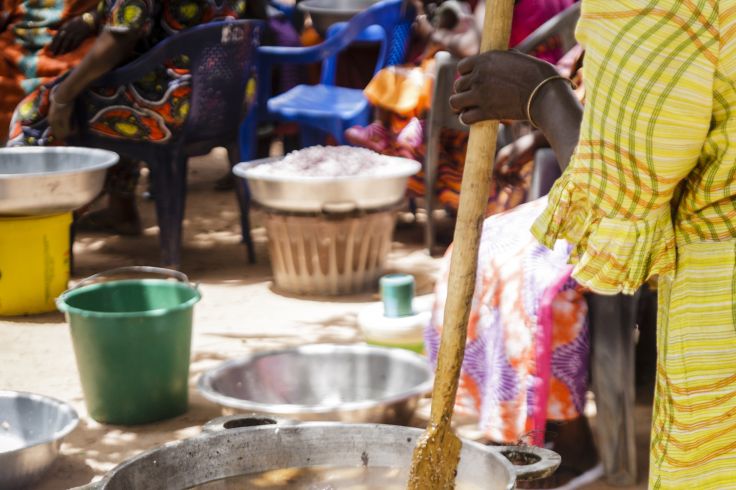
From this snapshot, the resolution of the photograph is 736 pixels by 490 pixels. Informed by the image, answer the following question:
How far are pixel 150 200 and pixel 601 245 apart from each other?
6.63 metres

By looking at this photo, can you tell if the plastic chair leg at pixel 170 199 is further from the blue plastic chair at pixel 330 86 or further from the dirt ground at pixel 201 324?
the blue plastic chair at pixel 330 86

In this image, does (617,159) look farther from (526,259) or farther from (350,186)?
(350,186)

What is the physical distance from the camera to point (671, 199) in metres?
1.37

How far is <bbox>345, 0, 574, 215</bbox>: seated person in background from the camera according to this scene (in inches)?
214

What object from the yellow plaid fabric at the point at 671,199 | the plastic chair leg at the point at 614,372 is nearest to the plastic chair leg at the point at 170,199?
the plastic chair leg at the point at 614,372

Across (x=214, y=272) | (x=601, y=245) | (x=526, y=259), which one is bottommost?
(x=214, y=272)

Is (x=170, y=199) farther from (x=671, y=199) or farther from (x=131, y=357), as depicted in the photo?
(x=671, y=199)

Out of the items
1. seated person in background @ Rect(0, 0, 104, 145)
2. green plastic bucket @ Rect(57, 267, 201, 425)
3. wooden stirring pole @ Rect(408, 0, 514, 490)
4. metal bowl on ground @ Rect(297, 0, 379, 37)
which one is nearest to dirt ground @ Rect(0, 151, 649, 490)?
green plastic bucket @ Rect(57, 267, 201, 425)

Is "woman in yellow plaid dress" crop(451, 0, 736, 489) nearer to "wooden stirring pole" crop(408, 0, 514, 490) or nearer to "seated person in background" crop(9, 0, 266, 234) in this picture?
"wooden stirring pole" crop(408, 0, 514, 490)

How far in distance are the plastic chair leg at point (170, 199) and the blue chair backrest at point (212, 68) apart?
0.53 feet

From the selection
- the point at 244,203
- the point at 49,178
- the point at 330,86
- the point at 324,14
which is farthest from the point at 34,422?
the point at 324,14

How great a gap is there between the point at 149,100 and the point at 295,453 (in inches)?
151

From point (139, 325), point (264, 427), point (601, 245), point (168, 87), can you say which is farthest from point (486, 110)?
point (168, 87)

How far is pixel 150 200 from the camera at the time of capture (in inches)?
303
